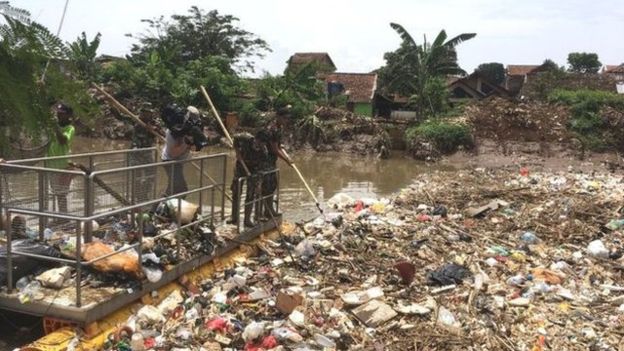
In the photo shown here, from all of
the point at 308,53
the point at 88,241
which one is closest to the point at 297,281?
the point at 88,241

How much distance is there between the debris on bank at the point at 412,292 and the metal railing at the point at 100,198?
705 millimetres

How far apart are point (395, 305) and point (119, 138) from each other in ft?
72.7

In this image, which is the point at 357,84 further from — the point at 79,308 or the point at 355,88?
the point at 79,308

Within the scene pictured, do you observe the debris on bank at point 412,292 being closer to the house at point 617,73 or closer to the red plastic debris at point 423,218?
the red plastic debris at point 423,218

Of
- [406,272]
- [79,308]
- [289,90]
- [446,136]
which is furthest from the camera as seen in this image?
[289,90]

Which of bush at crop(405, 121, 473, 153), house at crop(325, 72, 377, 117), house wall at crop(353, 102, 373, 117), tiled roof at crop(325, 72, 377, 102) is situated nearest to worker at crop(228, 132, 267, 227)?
bush at crop(405, 121, 473, 153)

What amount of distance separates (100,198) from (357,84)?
30.8 metres

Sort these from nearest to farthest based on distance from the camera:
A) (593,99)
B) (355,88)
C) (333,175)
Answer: (333,175) < (593,99) < (355,88)

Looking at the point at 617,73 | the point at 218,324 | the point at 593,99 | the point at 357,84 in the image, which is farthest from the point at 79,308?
the point at 617,73

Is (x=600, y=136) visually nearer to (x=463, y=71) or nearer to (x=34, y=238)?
(x=463, y=71)

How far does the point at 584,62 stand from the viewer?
188ft

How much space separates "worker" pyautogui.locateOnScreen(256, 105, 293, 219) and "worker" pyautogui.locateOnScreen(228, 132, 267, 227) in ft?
0.30

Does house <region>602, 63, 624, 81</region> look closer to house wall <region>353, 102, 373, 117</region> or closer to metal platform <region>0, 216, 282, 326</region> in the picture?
house wall <region>353, 102, 373, 117</region>

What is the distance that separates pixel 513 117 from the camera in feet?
83.9
